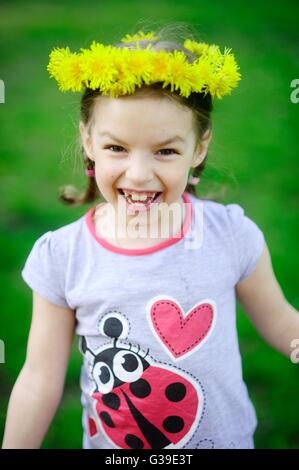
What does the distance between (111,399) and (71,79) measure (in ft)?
2.95

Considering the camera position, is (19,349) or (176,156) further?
(19,349)

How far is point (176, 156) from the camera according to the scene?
159 cm

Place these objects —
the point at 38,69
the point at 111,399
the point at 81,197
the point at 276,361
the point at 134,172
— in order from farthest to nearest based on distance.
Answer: the point at 38,69, the point at 276,361, the point at 81,197, the point at 111,399, the point at 134,172

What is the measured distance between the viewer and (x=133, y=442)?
5.83 ft

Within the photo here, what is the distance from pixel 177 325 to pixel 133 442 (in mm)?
379

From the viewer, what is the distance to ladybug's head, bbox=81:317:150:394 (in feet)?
5.60

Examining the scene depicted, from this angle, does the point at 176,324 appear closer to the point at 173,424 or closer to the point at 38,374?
the point at 173,424

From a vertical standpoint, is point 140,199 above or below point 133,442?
above

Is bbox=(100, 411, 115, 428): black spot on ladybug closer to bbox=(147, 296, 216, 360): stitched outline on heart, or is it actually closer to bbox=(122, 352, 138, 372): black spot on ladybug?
bbox=(122, 352, 138, 372): black spot on ladybug

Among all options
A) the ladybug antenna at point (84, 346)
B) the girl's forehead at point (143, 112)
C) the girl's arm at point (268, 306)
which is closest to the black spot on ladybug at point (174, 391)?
the ladybug antenna at point (84, 346)

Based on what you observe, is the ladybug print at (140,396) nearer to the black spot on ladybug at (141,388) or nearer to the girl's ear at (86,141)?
the black spot on ladybug at (141,388)

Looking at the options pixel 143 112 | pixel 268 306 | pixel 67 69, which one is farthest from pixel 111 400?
pixel 67 69
